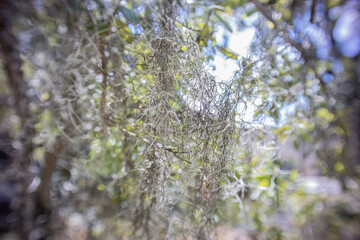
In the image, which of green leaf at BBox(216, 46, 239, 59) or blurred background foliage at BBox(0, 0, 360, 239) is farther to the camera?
green leaf at BBox(216, 46, 239, 59)

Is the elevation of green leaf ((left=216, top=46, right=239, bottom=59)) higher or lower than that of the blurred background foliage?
higher

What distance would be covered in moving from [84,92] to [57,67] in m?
0.10

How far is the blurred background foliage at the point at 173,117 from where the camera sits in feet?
1.66

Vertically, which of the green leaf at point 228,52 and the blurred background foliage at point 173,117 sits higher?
the green leaf at point 228,52

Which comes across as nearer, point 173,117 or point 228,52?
point 173,117

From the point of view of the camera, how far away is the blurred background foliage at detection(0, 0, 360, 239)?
0.51m

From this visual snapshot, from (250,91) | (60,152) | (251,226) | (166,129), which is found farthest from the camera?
(251,226)

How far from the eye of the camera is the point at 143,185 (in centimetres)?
55

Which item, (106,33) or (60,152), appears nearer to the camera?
(106,33)

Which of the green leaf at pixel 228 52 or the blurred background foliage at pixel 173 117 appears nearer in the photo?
the blurred background foliage at pixel 173 117

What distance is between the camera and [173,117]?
52 centimetres

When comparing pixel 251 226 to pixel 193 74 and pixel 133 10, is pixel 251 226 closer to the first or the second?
pixel 193 74

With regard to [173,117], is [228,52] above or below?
above

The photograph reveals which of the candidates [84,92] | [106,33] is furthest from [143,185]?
[106,33]
